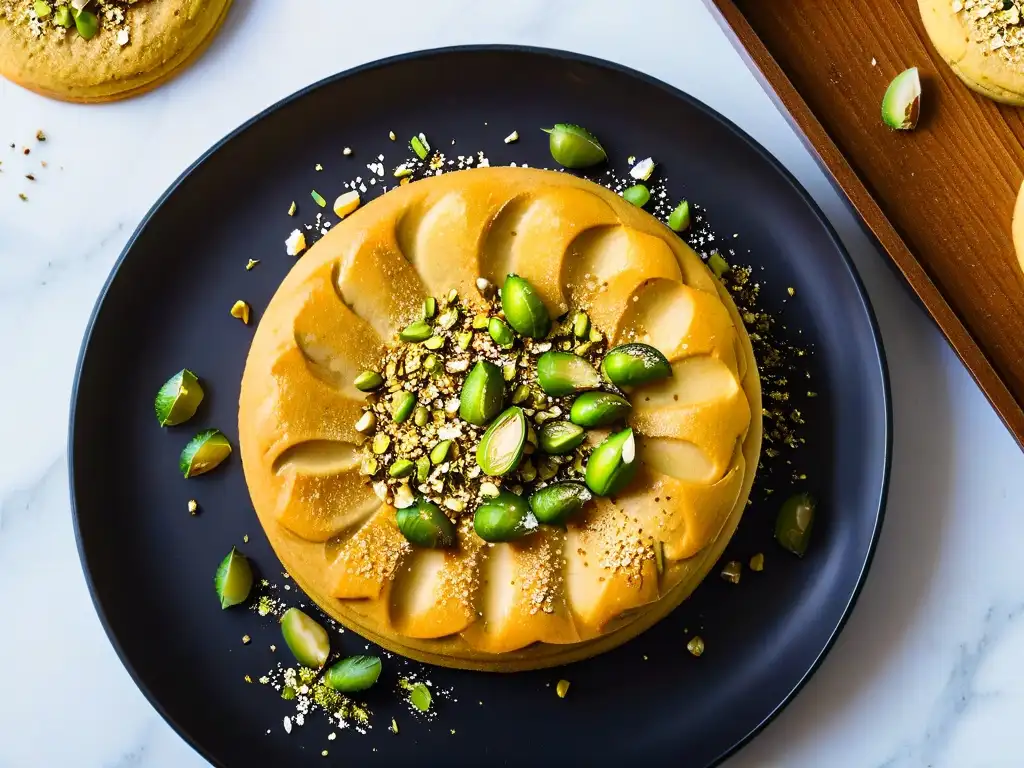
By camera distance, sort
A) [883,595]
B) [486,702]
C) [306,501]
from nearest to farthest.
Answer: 1. [306,501]
2. [486,702]
3. [883,595]

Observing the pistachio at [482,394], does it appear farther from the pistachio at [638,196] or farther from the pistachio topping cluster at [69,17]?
the pistachio topping cluster at [69,17]

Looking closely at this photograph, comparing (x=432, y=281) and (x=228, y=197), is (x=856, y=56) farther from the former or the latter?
(x=228, y=197)

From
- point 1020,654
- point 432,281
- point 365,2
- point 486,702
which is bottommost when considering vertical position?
point 1020,654

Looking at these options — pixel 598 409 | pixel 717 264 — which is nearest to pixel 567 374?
pixel 598 409

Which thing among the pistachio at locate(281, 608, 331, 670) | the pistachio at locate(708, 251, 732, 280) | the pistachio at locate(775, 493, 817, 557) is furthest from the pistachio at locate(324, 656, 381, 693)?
the pistachio at locate(708, 251, 732, 280)

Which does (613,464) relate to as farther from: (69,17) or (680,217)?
(69,17)

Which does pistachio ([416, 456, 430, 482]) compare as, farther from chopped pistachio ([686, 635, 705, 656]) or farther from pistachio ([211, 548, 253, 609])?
chopped pistachio ([686, 635, 705, 656])

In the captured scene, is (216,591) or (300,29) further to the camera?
(300,29)

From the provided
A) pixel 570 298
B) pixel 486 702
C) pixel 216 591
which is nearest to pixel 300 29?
pixel 570 298

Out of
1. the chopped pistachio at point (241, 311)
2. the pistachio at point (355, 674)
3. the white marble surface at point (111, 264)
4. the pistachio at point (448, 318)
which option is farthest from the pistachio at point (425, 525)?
the white marble surface at point (111, 264)
